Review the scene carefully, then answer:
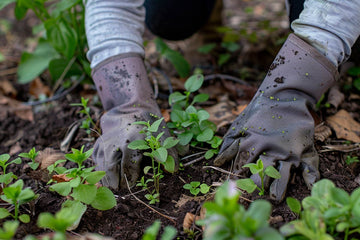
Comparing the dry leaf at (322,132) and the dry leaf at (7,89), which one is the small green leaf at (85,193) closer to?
the dry leaf at (322,132)

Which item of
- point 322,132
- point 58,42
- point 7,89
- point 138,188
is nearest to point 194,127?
point 138,188

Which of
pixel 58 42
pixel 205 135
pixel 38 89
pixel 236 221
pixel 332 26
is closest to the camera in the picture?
pixel 236 221

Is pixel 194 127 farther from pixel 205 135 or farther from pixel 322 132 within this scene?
pixel 322 132

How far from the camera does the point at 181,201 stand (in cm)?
128

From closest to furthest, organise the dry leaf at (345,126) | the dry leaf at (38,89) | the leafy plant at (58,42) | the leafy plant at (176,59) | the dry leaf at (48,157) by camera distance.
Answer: the dry leaf at (48,157) → the dry leaf at (345,126) → the leafy plant at (58,42) → the leafy plant at (176,59) → the dry leaf at (38,89)

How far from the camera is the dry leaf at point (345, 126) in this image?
63.4 inches

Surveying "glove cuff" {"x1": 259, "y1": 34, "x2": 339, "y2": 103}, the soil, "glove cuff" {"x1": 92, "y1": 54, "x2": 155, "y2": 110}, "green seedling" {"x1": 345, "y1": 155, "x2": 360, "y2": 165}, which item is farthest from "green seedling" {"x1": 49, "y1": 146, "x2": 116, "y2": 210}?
"green seedling" {"x1": 345, "y1": 155, "x2": 360, "y2": 165}

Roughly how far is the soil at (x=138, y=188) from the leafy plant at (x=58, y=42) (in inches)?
8.0

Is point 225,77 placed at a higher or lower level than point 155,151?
lower

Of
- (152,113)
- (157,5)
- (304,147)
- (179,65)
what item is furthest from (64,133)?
(304,147)

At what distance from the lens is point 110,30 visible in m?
1.54

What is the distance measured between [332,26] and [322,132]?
502 mm

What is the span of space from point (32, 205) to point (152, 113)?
573 millimetres

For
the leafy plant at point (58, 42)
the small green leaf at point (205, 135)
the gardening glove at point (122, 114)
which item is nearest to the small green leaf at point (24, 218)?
the gardening glove at point (122, 114)
